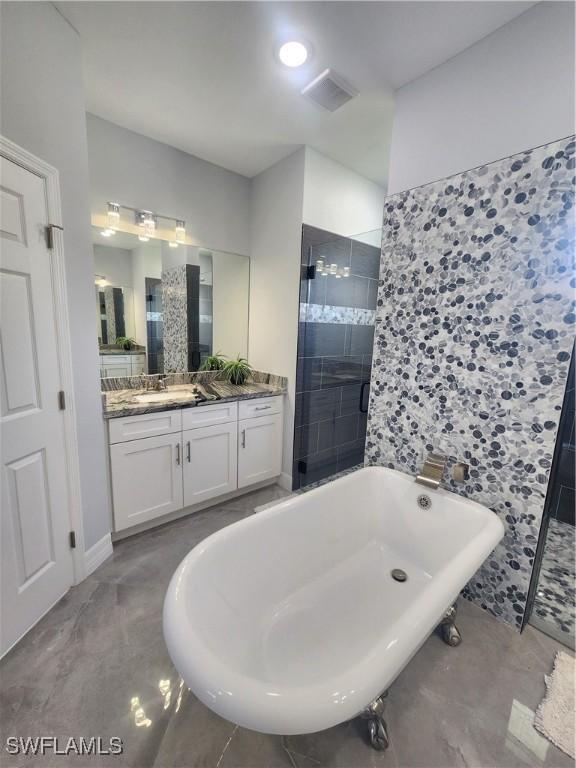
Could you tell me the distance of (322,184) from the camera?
2600mm

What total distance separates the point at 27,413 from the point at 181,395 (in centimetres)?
109

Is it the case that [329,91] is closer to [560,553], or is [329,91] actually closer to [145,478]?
[145,478]

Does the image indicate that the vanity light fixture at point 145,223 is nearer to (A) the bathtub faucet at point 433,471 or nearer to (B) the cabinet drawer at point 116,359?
(B) the cabinet drawer at point 116,359

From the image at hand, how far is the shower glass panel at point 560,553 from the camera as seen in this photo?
60.0 inches

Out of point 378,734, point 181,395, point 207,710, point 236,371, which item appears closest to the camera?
point 378,734

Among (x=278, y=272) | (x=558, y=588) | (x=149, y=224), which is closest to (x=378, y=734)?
(x=558, y=588)

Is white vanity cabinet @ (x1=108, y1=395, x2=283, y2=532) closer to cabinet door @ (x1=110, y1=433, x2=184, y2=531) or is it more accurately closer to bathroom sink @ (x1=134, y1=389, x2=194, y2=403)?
cabinet door @ (x1=110, y1=433, x2=184, y2=531)

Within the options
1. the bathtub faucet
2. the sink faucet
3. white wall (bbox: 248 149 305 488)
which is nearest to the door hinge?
the sink faucet

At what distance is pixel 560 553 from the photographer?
225 cm

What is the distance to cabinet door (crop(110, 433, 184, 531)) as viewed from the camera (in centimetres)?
203

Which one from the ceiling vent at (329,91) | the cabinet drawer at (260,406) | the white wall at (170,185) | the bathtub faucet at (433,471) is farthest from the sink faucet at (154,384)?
the ceiling vent at (329,91)

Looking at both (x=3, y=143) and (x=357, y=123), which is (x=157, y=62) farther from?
(x=357, y=123)

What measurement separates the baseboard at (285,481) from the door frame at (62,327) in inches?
62.1

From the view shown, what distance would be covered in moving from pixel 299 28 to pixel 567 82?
1.16m
